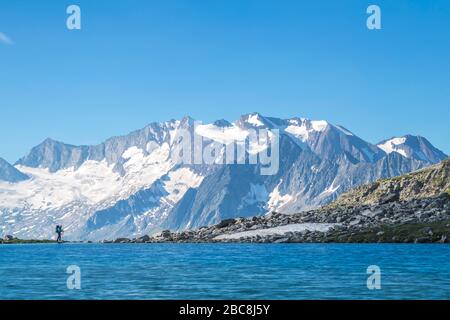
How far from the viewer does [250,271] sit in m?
102

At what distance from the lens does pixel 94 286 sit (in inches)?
2950
